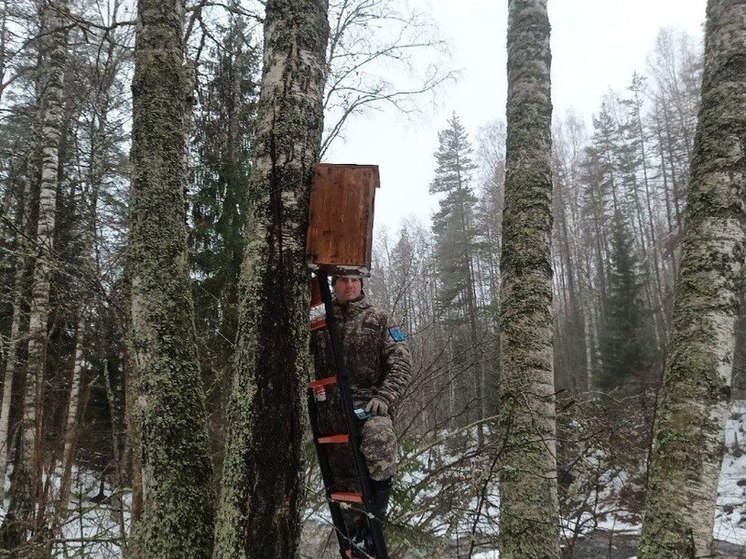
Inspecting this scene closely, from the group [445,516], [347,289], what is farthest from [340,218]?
[445,516]

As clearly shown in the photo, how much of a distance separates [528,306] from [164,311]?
90.8 inches

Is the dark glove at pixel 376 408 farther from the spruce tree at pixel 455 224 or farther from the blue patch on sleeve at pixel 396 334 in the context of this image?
the spruce tree at pixel 455 224

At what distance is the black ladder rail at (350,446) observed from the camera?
7.88 ft

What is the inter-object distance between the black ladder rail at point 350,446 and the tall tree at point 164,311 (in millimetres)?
626

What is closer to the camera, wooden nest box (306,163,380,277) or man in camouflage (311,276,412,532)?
wooden nest box (306,163,380,277)

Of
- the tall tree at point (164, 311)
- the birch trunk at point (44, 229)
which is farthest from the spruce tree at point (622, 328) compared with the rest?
the tall tree at point (164, 311)

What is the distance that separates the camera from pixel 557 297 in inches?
1292

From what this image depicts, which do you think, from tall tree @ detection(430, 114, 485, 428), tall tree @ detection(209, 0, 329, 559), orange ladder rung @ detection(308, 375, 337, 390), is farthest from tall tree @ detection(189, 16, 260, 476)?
tall tree @ detection(430, 114, 485, 428)

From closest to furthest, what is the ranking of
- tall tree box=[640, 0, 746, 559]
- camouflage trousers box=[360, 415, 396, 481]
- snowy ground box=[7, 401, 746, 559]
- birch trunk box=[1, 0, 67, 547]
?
tall tree box=[640, 0, 746, 559] → camouflage trousers box=[360, 415, 396, 481] → snowy ground box=[7, 401, 746, 559] → birch trunk box=[1, 0, 67, 547]

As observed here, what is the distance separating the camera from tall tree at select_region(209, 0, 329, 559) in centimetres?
189

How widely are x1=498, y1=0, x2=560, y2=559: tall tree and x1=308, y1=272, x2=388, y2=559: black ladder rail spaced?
Result: 0.82 metres

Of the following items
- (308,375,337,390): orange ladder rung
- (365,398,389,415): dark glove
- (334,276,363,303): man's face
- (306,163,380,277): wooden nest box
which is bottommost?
(365,398,389,415): dark glove

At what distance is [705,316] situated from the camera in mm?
2598

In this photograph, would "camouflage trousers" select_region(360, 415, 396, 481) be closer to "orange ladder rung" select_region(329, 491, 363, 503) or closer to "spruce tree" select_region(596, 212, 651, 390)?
"orange ladder rung" select_region(329, 491, 363, 503)
